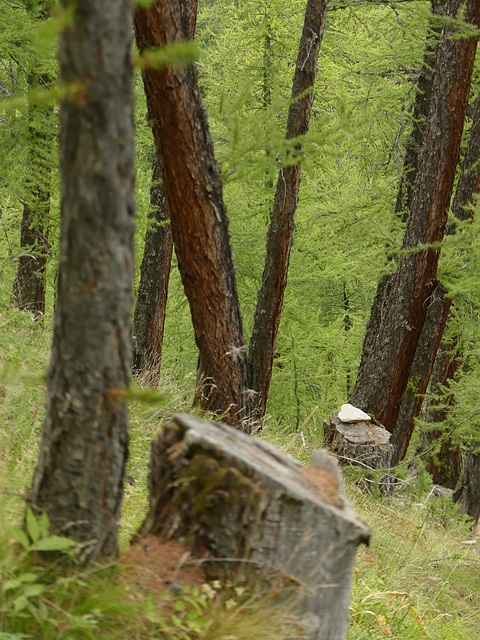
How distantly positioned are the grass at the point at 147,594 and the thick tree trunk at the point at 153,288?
4.91 ft

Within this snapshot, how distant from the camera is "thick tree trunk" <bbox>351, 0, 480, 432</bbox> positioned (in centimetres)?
767

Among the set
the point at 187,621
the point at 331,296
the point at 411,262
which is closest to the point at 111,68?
the point at 187,621

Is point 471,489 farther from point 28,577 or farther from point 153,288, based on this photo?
point 28,577

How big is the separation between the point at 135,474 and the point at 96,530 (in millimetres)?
2143

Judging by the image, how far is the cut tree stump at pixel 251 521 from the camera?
6.61ft

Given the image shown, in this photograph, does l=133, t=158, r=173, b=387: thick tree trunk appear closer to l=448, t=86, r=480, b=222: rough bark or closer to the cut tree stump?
l=448, t=86, r=480, b=222: rough bark

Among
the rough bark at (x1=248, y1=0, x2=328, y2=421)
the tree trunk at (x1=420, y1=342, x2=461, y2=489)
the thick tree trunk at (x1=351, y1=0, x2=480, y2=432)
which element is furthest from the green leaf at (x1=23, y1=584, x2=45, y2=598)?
the tree trunk at (x1=420, y1=342, x2=461, y2=489)

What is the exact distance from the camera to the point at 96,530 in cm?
199

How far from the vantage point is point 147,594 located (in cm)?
198

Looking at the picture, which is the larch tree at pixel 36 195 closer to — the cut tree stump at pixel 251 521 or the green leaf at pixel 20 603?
the cut tree stump at pixel 251 521

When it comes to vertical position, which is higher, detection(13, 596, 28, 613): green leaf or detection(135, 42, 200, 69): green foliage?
detection(135, 42, 200, 69): green foliage

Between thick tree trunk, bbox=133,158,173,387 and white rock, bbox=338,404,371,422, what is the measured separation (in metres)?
2.75

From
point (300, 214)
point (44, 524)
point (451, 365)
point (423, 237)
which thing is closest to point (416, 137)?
point (423, 237)

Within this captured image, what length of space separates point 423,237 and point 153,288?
3877 millimetres
